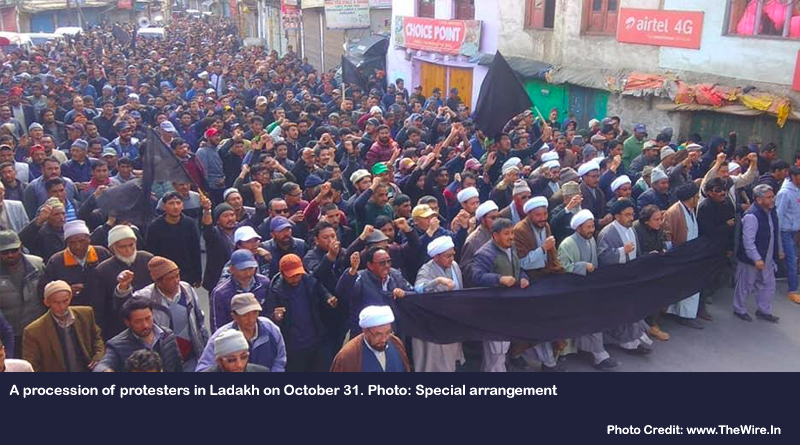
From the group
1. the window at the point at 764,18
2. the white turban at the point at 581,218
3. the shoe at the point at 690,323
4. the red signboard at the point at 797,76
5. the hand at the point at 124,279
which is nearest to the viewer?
the hand at the point at 124,279

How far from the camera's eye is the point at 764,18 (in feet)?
36.0

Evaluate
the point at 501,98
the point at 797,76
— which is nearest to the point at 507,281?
the point at 501,98

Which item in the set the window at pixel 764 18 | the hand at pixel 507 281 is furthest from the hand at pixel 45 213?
the window at pixel 764 18

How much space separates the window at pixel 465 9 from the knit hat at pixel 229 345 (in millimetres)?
15211

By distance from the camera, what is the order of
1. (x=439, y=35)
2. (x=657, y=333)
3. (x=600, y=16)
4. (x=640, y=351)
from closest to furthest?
(x=640, y=351) → (x=657, y=333) → (x=600, y=16) → (x=439, y=35)

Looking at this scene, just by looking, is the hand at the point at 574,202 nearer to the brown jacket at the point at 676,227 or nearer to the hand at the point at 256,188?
the brown jacket at the point at 676,227

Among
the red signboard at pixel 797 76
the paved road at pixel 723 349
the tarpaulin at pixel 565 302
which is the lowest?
the paved road at pixel 723 349

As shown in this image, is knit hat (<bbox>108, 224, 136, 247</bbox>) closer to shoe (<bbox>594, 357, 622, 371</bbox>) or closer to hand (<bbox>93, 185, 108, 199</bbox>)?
hand (<bbox>93, 185, 108, 199</bbox>)

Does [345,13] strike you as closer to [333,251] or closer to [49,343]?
[333,251]

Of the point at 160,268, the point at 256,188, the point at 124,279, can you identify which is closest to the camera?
the point at 160,268

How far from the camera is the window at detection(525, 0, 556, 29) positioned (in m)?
15.7

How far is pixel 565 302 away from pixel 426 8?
50.6 ft

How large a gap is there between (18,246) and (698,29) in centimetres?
1072

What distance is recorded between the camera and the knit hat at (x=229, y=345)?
3920 mm
